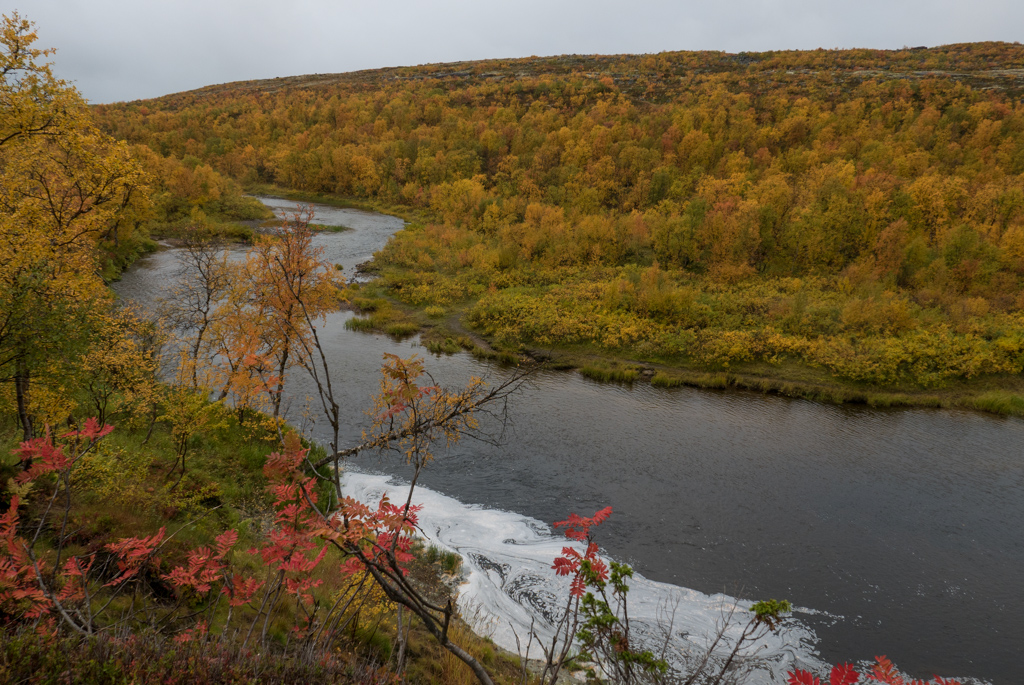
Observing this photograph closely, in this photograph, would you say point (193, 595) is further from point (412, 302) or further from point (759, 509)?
point (412, 302)

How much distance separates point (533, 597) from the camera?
1197 centimetres

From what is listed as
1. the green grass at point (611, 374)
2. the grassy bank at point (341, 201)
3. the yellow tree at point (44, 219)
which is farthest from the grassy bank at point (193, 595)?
the grassy bank at point (341, 201)

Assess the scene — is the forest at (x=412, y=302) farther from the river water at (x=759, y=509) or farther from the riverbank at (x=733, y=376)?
the river water at (x=759, y=509)

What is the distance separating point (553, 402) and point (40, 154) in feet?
58.7

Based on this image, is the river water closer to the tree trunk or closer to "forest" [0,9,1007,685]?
"forest" [0,9,1007,685]

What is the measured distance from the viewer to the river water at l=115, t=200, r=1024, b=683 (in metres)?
11.8

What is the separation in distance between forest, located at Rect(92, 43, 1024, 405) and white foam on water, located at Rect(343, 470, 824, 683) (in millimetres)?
13837

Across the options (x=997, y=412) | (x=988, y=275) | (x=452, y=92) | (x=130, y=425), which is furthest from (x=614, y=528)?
(x=452, y=92)

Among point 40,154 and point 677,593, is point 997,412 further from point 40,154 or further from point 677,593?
point 40,154

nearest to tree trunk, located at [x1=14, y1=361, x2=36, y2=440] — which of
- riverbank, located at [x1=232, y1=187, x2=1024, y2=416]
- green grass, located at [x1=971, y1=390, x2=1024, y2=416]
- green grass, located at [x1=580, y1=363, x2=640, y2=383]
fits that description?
riverbank, located at [x1=232, y1=187, x2=1024, y2=416]

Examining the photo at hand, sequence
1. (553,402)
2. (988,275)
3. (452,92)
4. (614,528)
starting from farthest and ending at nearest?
(452,92) < (988,275) < (553,402) < (614,528)

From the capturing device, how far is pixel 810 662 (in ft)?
34.9

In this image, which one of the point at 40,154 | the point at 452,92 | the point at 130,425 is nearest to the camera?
the point at 40,154

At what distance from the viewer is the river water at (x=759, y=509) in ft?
38.8
